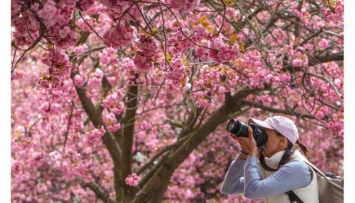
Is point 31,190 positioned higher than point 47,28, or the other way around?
point 31,190

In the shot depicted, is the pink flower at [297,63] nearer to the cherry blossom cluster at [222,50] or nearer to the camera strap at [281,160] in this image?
the cherry blossom cluster at [222,50]

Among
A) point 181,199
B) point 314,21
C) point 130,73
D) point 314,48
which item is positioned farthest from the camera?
point 181,199

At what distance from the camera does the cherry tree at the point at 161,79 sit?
2.29 m

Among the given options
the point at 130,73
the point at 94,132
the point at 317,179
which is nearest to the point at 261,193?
the point at 317,179

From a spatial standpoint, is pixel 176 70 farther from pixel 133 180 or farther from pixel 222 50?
pixel 133 180

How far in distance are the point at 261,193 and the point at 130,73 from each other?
2.52m

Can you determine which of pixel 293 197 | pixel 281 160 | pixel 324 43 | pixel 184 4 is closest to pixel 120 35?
pixel 184 4

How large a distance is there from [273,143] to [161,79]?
194 cm


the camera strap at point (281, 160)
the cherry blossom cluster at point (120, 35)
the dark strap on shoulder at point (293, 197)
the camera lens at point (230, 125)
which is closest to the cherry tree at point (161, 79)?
the cherry blossom cluster at point (120, 35)

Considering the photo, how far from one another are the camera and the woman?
1 centimetres

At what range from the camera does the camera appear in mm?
2113

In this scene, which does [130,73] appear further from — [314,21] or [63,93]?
[314,21]
